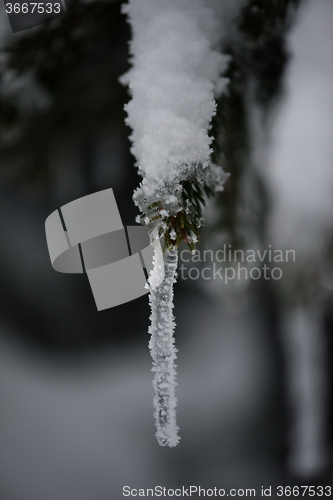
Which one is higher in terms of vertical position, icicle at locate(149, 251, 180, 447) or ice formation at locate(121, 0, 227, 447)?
ice formation at locate(121, 0, 227, 447)

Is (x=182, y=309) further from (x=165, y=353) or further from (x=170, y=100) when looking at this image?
(x=170, y=100)

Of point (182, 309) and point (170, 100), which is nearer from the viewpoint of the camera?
point (170, 100)

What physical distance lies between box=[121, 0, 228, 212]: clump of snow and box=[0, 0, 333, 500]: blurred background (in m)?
0.04

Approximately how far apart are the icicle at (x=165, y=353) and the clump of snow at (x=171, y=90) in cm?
7

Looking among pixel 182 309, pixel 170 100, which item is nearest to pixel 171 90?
pixel 170 100

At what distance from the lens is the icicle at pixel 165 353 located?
1.07 ft

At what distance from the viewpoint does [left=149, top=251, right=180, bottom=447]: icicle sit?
33cm

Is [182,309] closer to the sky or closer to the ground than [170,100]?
closer to the ground

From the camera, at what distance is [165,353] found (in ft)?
1.24

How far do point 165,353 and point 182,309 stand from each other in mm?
68

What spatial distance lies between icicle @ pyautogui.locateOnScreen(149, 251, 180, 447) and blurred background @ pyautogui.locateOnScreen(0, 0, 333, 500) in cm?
2

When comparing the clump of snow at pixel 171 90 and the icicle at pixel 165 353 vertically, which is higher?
the clump of snow at pixel 171 90

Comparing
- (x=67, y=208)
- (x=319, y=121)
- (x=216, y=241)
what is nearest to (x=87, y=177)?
(x=67, y=208)

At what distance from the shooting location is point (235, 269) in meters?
0.42
